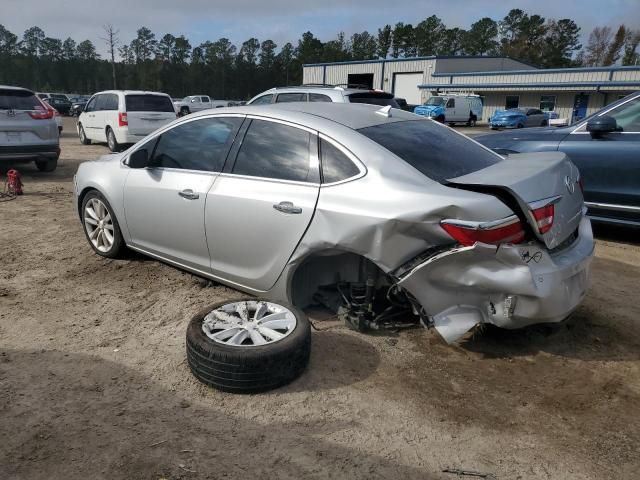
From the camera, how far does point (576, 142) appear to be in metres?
6.15

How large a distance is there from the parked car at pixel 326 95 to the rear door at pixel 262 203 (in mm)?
6546

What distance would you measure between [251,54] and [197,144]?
110532 mm

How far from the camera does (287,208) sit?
3.40 m

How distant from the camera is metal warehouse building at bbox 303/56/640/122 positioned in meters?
37.4

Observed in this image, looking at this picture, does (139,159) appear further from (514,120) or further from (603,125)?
(514,120)

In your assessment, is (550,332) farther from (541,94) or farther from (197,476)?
(541,94)

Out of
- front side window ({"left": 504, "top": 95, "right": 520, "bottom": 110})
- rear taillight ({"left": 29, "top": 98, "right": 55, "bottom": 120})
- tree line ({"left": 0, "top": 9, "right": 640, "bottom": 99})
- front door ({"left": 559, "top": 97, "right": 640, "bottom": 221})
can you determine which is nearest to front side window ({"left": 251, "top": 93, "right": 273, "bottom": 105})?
rear taillight ({"left": 29, "top": 98, "right": 55, "bottom": 120})

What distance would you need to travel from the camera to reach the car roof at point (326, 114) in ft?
11.8

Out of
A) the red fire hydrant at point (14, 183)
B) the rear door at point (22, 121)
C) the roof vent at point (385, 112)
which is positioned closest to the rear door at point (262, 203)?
the roof vent at point (385, 112)

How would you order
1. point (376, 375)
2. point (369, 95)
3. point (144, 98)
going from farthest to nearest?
point (144, 98) < point (369, 95) < point (376, 375)

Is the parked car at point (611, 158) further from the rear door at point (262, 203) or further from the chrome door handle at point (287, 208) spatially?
the chrome door handle at point (287, 208)

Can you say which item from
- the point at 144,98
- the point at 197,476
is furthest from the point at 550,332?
the point at 144,98

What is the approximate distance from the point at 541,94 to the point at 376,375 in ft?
143

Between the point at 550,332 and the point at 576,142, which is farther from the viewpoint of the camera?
the point at 576,142
